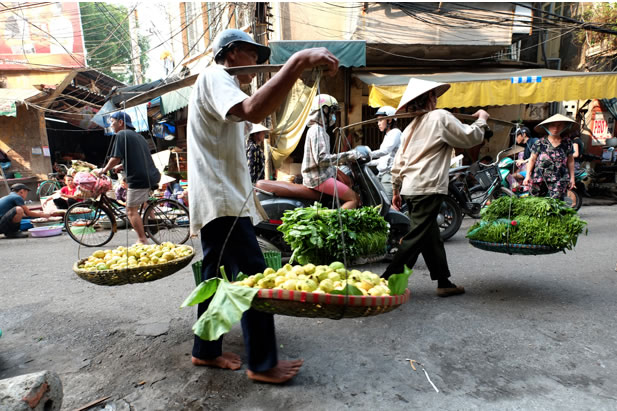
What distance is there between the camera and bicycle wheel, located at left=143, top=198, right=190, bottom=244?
5.64m

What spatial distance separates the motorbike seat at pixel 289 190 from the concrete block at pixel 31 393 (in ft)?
8.85

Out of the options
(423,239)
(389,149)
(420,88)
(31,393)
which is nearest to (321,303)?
(31,393)

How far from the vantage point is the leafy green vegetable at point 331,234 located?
3.07 meters

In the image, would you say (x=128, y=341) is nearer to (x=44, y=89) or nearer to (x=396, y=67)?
(x=396, y=67)

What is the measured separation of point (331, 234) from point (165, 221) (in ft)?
11.7

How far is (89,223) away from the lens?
5.73 metres

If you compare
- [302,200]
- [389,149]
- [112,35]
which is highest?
[112,35]

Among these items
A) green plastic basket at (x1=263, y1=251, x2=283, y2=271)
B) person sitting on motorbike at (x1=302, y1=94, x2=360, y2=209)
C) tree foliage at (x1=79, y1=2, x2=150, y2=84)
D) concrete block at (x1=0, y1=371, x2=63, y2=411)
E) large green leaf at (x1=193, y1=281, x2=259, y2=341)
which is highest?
tree foliage at (x1=79, y1=2, x2=150, y2=84)

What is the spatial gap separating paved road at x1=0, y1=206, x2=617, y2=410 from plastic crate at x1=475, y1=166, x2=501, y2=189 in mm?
2802

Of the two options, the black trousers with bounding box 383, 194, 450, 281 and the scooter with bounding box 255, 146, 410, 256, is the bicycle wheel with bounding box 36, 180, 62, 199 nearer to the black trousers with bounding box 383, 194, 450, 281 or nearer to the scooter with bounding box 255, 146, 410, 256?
the scooter with bounding box 255, 146, 410, 256

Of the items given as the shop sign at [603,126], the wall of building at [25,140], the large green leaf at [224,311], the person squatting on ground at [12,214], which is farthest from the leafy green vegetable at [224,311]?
the wall of building at [25,140]

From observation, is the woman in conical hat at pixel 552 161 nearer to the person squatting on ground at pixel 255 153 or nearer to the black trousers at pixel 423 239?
the black trousers at pixel 423 239

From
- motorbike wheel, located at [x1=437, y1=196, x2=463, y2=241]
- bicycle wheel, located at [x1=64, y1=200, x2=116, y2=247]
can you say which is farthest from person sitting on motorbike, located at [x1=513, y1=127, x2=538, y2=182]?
bicycle wheel, located at [x1=64, y1=200, x2=116, y2=247]

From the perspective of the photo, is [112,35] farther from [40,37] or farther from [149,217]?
[40,37]
